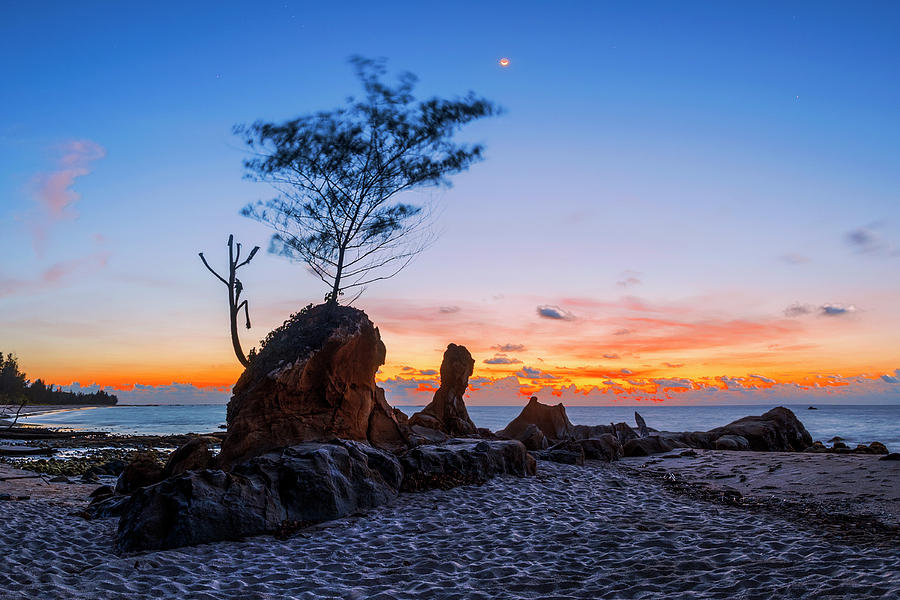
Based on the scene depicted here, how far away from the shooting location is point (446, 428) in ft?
74.3

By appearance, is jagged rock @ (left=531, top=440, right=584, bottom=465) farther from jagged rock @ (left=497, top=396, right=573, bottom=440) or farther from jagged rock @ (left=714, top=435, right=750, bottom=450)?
jagged rock @ (left=714, top=435, right=750, bottom=450)

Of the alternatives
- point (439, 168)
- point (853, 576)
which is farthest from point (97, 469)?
point (853, 576)

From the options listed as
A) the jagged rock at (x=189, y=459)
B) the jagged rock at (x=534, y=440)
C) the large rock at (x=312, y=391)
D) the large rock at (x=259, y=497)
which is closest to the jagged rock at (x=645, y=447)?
the jagged rock at (x=534, y=440)

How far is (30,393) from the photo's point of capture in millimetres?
112312

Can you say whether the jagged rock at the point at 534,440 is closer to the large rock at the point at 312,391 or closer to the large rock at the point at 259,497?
the large rock at the point at 312,391

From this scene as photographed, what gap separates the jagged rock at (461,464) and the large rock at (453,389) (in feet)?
27.4

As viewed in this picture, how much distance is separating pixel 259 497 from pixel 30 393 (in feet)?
435

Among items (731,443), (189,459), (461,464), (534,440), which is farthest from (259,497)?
(731,443)

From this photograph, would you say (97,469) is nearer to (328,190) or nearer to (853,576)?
(328,190)

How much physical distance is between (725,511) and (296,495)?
802 cm

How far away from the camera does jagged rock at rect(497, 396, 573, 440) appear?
2791 cm

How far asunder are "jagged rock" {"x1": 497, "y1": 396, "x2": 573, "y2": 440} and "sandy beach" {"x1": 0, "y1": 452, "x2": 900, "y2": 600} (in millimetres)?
16215

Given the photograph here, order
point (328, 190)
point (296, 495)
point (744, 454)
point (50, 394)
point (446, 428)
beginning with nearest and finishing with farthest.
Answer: point (296, 495)
point (328, 190)
point (744, 454)
point (446, 428)
point (50, 394)

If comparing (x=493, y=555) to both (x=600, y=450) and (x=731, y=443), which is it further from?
(x=731, y=443)
